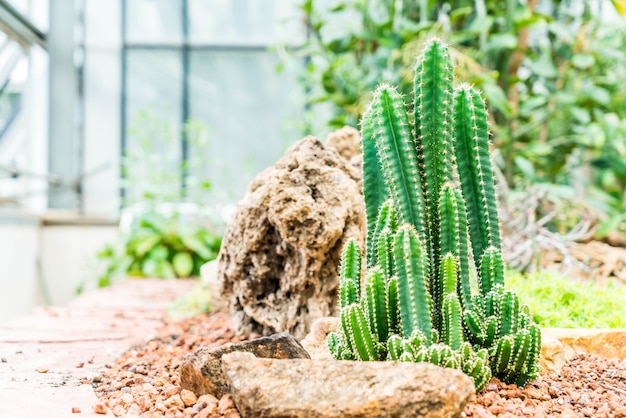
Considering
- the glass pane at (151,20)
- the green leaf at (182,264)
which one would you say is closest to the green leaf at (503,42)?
the green leaf at (182,264)

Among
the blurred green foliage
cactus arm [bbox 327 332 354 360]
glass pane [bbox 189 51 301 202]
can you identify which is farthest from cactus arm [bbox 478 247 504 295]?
glass pane [bbox 189 51 301 202]

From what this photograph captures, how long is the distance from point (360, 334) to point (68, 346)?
1.82m

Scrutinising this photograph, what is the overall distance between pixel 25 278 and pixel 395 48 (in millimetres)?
5335

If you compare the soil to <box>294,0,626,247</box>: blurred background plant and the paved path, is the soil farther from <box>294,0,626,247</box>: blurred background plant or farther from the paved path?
<box>294,0,626,247</box>: blurred background plant

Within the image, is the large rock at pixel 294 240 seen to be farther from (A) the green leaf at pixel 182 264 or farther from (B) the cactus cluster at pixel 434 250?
(A) the green leaf at pixel 182 264

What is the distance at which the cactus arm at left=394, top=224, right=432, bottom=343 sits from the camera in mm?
1903

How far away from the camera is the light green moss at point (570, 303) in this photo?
9.51 feet

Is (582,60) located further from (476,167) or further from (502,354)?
(502,354)

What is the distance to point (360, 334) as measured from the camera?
2023 mm

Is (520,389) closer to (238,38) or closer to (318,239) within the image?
(318,239)

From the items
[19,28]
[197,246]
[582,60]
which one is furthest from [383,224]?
[19,28]

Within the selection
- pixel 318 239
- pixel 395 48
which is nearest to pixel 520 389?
pixel 318 239

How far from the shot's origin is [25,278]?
7570 mm

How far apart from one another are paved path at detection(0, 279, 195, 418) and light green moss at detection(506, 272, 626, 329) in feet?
6.60
